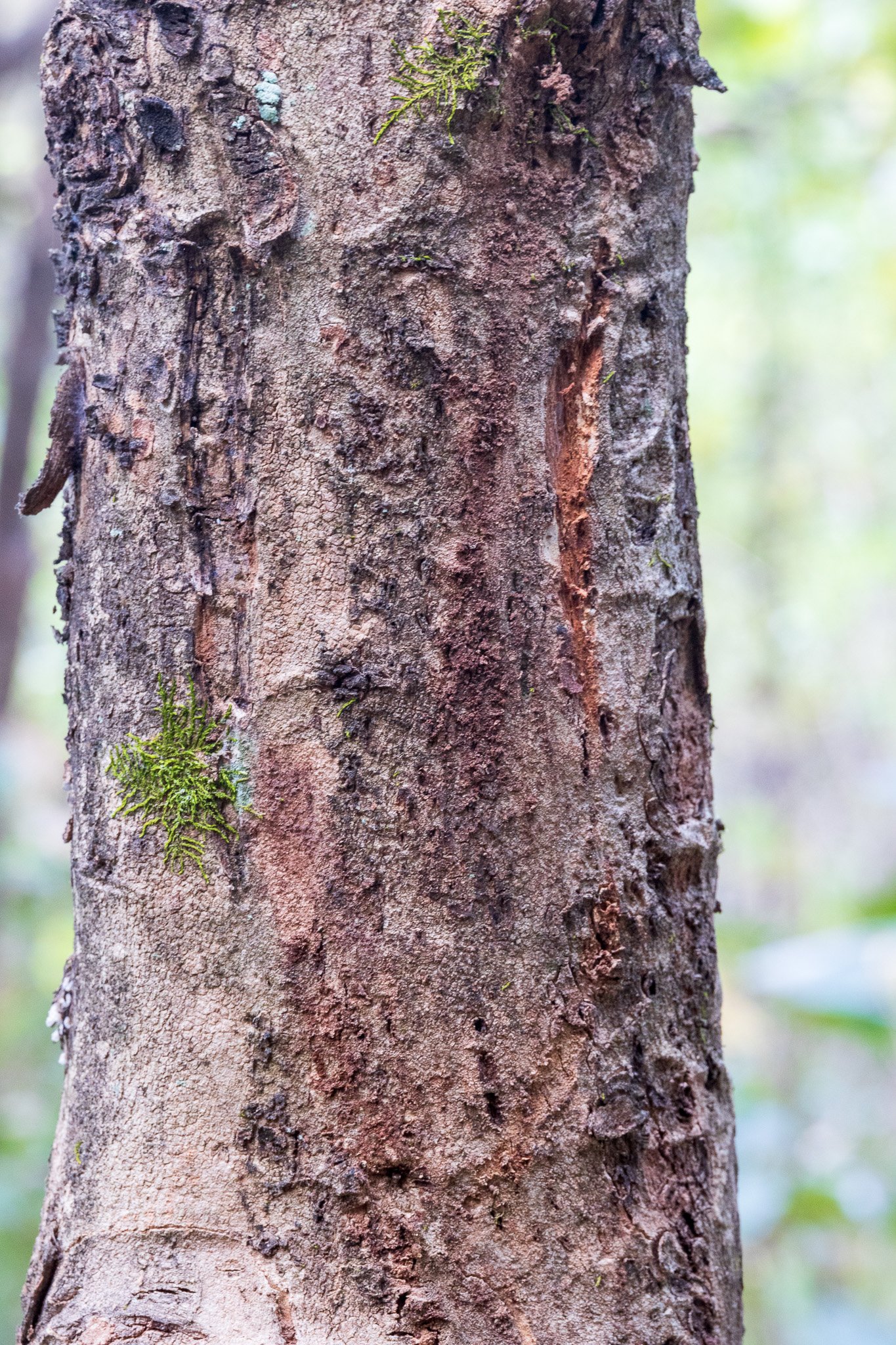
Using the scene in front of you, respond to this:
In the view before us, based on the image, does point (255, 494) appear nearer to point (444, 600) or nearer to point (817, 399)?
point (444, 600)

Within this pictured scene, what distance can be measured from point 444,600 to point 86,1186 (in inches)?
19.4

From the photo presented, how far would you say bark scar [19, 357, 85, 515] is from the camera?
74 cm

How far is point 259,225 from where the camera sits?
68 centimetres

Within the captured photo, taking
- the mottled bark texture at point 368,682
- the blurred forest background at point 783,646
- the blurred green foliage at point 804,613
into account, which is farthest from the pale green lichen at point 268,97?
the blurred green foliage at point 804,613

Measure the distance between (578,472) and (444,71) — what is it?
0.92 ft

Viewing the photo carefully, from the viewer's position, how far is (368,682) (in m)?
0.68

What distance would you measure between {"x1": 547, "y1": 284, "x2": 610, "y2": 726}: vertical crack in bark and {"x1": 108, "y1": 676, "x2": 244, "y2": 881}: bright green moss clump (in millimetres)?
255

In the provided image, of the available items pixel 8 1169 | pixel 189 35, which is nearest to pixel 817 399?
pixel 8 1169

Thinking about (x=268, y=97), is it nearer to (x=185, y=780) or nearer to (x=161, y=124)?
(x=161, y=124)

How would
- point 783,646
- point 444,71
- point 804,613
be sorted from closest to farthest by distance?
point 444,71, point 783,646, point 804,613

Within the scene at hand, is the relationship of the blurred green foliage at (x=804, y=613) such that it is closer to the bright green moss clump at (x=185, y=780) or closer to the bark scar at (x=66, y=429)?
the bright green moss clump at (x=185, y=780)

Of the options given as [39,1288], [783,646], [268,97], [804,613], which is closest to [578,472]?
[268,97]

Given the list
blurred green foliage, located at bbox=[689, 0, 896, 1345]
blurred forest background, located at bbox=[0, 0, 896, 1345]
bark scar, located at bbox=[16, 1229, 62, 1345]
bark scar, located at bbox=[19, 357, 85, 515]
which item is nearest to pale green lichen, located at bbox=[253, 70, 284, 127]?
bark scar, located at bbox=[19, 357, 85, 515]

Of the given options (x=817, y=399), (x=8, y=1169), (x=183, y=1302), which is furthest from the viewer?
(x=817, y=399)
